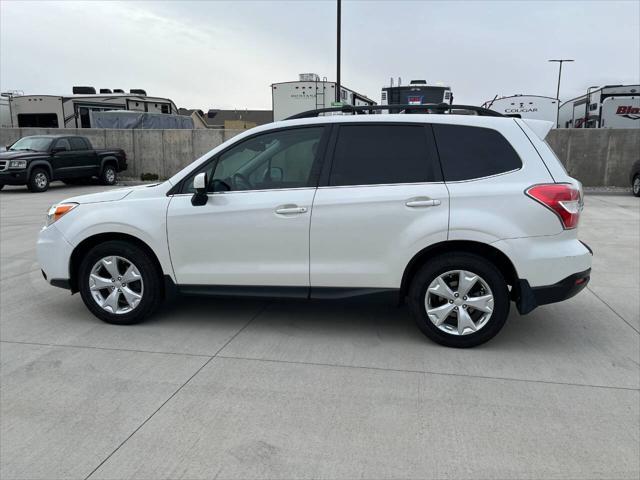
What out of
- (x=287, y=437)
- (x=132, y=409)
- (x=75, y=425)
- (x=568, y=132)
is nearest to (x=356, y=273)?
(x=287, y=437)

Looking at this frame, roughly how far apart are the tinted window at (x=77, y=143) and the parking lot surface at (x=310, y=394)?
1332cm

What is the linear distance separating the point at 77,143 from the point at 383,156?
52.3 ft

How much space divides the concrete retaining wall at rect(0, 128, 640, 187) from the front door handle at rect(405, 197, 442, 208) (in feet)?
48.0

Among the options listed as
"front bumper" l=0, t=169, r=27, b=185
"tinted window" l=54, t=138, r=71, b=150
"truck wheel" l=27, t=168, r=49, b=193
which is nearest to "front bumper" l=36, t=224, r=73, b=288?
"front bumper" l=0, t=169, r=27, b=185

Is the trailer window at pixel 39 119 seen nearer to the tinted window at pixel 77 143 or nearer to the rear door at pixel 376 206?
the tinted window at pixel 77 143

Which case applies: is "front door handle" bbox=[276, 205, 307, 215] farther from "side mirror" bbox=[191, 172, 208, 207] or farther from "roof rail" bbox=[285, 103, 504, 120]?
"roof rail" bbox=[285, 103, 504, 120]

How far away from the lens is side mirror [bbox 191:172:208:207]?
4.36 meters

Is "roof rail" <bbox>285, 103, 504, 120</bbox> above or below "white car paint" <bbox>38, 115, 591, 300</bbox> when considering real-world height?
above

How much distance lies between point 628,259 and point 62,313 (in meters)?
7.17

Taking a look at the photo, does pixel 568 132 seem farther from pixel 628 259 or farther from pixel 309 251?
pixel 309 251

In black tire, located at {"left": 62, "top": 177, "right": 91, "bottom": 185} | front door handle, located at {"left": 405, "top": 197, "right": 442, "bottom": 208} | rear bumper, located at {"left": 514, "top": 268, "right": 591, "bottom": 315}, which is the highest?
front door handle, located at {"left": 405, "top": 197, "right": 442, "bottom": 208}

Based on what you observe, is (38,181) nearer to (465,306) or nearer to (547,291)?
(465,306)

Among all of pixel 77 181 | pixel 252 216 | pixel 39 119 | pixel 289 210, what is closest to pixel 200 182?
pixel 252 216

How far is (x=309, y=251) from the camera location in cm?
436
